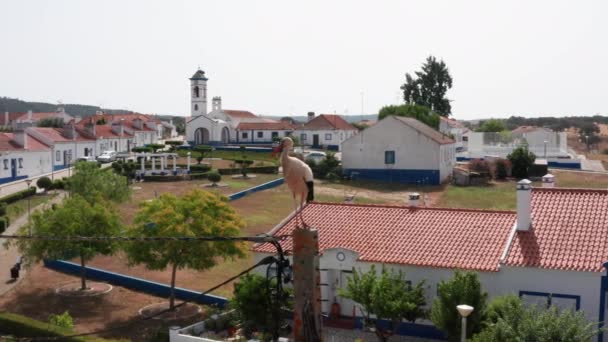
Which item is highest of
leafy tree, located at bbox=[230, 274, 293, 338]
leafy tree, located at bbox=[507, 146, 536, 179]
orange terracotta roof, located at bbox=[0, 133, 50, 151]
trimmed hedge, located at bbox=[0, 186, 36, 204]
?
orange terracotta roof, located at bbox=[0, 133, 50, 151]

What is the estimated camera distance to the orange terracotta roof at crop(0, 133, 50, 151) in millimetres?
53125

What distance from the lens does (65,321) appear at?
19359 millimetres

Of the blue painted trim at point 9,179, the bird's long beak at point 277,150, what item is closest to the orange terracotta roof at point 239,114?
the blue painted trim at point 9,179

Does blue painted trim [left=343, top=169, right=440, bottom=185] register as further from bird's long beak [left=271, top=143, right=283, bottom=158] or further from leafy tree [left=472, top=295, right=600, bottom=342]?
bird's long beak [left=271, top=143, right=283, bottom=158]

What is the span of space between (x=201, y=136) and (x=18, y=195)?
4411 cm

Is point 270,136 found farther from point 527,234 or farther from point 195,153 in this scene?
point 527,234

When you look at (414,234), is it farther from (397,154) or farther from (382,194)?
(397,154)

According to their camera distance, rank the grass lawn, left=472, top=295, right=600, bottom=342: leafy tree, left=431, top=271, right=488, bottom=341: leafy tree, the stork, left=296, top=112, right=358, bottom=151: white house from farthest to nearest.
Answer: left=296, top=112, right=358, bottom=151: white house → the grass lawn → left=431, top=271, right=488, bottom=341: leafy tree → left=472, top=295, right=600, bottom=342: leafy tree → the stork

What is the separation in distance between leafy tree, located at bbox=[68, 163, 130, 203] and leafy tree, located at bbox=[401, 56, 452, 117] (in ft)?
190

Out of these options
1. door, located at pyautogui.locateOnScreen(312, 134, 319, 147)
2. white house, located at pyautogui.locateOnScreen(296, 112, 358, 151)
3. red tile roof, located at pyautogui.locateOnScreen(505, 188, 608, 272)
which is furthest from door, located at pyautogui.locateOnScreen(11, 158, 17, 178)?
red tile roof, located at pyautogui.locateOnScreen(505, 188, 608, 272)

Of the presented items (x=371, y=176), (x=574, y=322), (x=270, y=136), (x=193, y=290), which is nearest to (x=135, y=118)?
(x=270, y=136)

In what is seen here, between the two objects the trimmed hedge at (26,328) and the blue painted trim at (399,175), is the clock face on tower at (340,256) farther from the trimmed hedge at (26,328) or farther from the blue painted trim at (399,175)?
the blue painted trim at (399,175)

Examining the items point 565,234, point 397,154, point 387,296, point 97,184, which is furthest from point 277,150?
point 397,154

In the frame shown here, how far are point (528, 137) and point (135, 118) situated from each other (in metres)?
53.2
